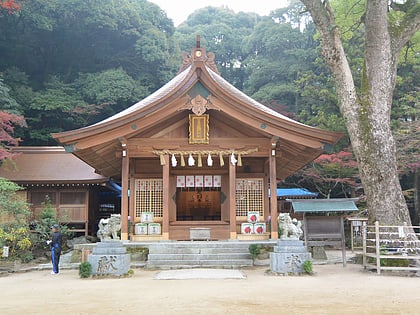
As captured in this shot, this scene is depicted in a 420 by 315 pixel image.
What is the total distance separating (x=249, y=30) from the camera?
40.5 m

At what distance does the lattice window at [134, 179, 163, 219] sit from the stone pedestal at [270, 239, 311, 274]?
575cm

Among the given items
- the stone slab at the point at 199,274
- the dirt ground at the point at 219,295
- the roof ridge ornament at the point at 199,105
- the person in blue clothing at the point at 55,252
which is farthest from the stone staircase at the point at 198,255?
the roof ridge ornament at the point at 199,105

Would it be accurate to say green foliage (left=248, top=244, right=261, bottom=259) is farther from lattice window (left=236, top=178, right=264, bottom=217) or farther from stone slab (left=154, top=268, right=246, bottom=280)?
lattice window (left=236, top=178, right=264, bottom=217)

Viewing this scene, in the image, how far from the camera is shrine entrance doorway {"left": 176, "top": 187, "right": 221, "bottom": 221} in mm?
19766

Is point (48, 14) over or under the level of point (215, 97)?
over

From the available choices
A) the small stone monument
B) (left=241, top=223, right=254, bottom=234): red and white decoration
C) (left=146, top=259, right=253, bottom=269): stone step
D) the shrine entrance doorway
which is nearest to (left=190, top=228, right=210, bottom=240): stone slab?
(left=241, top=223, right=254, bottom=234): red and white decoration

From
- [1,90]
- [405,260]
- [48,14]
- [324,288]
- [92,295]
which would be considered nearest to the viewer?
[92,295]

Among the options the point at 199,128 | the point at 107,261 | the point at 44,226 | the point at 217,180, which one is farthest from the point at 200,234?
the point at 44,226

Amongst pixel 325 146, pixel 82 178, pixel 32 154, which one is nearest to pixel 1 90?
pixel 32 154

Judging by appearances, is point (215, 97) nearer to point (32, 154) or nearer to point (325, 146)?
point (325, 146)

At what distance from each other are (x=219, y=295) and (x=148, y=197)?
26.3ft

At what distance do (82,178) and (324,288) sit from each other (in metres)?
12.1

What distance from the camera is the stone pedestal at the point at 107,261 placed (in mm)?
9500

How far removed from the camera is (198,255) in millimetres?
11305
